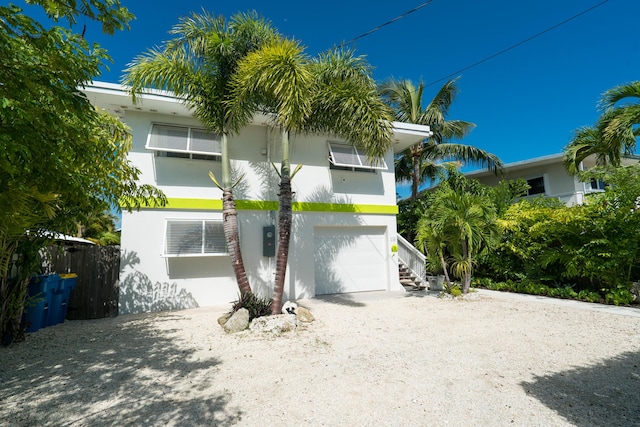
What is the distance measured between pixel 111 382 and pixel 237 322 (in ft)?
7.99

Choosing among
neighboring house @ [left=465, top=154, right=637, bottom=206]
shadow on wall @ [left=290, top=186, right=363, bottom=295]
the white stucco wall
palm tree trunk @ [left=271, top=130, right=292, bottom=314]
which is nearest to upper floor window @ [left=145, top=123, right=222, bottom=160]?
the white stucco wall

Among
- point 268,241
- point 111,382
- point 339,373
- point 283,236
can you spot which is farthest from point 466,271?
point 111,382

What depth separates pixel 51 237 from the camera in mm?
5523

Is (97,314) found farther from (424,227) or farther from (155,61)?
(424,227)

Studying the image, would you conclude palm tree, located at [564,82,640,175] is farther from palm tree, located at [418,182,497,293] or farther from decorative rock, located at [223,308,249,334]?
decorative rock, located at [223,308,249,334]

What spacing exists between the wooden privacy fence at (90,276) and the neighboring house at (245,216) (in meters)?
0.24

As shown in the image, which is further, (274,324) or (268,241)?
(268,241)

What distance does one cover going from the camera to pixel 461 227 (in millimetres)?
8438

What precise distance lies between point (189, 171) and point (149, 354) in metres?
5.48

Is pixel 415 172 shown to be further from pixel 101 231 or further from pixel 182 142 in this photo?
pixel 101 231

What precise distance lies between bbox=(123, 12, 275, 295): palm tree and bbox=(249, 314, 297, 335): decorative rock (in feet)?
2.86

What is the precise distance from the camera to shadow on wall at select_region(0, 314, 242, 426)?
2953mm

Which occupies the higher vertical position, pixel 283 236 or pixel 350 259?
pixel 283 236

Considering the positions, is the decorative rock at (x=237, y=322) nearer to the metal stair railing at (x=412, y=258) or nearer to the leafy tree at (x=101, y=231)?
the metal stair railing at (x=412, y=258)
